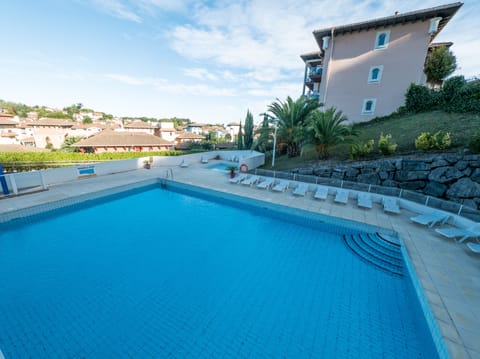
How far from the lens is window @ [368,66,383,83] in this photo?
16.7 m

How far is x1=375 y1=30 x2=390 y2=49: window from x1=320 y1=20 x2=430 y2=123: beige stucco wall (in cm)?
23

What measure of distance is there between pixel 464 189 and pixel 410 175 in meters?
1.69

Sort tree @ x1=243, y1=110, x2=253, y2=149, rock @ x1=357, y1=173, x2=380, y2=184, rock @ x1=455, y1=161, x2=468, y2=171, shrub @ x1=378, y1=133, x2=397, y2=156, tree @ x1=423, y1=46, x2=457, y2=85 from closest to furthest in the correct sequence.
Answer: rock @ x1=455, y1=161, x2=468, y2=171
rock @ x1=357, y1=173, x2=380, y2=184
shrub @ x1=378, y1=133, x2=397, y2=156
tree @ x1=423, y1=46, x2=457, y2=85
tree @ x1=243, y1=110, x2=253, y2=149

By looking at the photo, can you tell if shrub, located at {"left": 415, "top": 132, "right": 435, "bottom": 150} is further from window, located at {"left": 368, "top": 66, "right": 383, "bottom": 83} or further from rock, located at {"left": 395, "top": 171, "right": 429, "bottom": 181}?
window, located at {"left": 368, "top": 66, "right": 383, "bottom": 83}

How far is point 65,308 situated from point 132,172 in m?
11.8

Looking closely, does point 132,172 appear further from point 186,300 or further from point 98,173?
point 186,300

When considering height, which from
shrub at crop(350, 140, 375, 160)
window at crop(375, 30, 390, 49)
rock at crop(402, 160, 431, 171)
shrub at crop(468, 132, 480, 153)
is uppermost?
window at crop(375, 30, 390, 49)

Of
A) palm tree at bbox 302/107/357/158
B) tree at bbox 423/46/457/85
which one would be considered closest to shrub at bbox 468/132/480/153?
palm tree at bbox 302/107/357/158

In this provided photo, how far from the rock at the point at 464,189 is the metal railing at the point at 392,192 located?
0.93 meters

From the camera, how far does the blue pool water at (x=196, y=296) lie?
11.1 ft

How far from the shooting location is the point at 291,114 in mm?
13758

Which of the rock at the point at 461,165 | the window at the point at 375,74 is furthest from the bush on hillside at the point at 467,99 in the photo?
the rock at the point at 461,165

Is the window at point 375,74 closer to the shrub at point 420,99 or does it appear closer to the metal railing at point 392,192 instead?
the shrub at point 420,99

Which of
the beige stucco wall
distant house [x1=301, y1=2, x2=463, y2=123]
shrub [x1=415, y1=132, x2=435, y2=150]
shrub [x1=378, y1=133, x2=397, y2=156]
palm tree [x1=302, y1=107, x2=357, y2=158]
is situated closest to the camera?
shrub [x1=415, y1=132, x2=435, y2=150]
